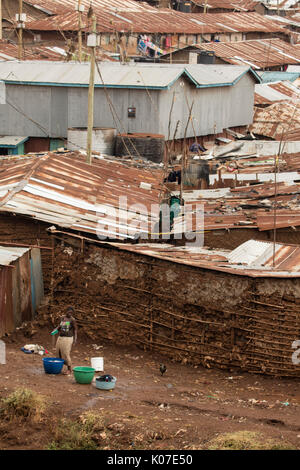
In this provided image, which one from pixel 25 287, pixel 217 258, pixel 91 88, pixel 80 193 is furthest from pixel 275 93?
pixel 25 287

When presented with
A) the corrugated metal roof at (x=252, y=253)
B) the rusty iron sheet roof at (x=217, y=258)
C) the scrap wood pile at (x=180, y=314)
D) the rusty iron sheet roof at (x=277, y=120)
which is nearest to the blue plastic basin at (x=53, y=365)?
the scrap wood pile at (x=180, y=314)

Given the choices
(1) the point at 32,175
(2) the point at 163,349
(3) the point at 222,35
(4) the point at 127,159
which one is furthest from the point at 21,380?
(3) the point at 222,35

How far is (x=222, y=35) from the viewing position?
67.8 meters

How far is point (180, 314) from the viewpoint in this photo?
547 inches

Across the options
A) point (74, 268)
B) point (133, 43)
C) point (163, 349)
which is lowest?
point (163, 349)

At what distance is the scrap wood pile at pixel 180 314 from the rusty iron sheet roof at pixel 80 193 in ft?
4.83

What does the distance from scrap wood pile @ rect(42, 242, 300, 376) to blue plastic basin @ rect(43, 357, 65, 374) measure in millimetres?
2119

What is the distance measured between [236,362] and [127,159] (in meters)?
13.2

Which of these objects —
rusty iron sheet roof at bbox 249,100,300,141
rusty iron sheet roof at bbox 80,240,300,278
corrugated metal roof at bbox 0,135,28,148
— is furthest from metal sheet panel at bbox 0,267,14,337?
rusty iron sheet roof at bbox 249,100,300,141

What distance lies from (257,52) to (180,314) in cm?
4736

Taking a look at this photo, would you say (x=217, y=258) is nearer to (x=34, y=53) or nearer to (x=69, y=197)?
(x=69, y=197)

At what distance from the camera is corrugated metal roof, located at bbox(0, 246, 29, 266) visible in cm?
1475

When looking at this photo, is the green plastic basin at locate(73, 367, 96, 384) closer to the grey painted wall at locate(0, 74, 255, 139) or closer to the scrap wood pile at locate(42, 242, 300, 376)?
the scrap wood pile at locate(42, 242, 300, 376)
